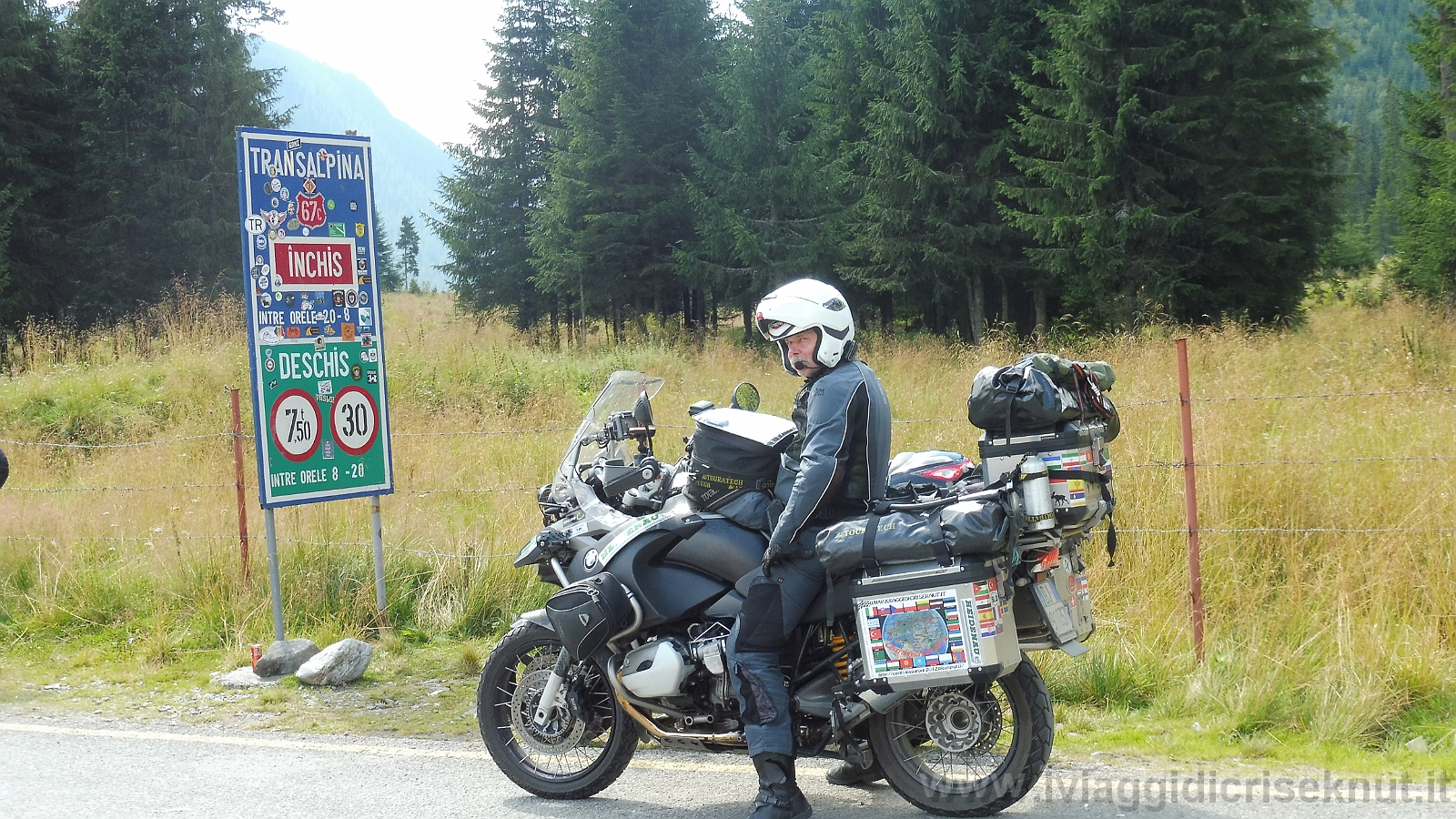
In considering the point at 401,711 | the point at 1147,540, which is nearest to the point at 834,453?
the point at 401,711

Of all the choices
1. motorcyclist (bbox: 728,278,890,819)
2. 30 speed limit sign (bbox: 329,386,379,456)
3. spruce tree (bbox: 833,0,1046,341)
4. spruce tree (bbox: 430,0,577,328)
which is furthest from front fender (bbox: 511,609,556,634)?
spruce tree (bbox: 430,0,577,328)

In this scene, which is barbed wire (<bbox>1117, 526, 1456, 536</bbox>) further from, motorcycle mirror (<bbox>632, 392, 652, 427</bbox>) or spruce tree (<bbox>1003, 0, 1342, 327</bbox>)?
spruce tree (<bbox>1003, 0, 1342, 327</bbox>)

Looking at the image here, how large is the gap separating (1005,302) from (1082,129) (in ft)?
19.4

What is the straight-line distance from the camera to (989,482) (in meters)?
4.51

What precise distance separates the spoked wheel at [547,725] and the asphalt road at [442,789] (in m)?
0.11

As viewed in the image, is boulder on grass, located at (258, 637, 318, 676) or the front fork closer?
the front fork

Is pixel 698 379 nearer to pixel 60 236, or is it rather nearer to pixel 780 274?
pixel 780 274

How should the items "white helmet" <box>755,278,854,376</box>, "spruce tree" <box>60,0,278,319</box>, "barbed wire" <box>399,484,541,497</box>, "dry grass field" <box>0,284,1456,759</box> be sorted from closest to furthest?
"white helmet" <box>755,278,854,376</box> < "dry grass field" <box>0,284,1456,759</box> < "barbed wire" <box>399,484,541,497</box> < "spruce tree" <box>60,0,278,319</box>

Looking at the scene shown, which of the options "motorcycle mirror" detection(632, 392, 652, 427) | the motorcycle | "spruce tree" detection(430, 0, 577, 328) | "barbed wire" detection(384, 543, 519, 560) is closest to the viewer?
the motorcycle

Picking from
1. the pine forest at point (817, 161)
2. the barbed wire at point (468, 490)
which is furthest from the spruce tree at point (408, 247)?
the barbed wire at point (468, 490)

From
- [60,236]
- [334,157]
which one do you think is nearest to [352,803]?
[334,157]

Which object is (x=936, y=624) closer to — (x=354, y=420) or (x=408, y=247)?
(x=354, y=420)

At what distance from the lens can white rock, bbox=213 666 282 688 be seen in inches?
287

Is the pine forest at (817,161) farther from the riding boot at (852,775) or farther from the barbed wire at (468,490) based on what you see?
the riding boot at (852,775)
